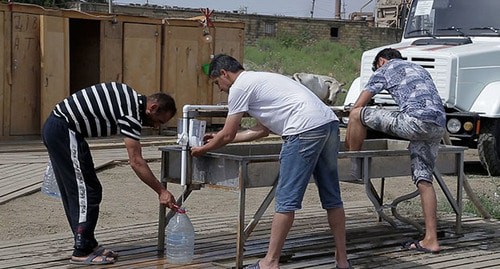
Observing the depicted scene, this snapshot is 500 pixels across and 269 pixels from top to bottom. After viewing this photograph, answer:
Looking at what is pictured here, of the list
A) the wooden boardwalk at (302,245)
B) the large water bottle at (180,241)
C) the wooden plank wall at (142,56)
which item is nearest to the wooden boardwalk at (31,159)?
the wooden boardwalk at (302,245)

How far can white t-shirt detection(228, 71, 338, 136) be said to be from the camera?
575 centimetres

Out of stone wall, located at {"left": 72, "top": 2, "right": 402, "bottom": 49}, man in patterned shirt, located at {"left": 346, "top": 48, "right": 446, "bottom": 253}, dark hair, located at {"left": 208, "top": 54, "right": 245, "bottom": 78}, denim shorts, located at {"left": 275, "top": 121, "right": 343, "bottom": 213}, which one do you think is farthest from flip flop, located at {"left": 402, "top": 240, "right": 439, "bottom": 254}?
stone wall, located at {"left": 72, "top": 2, "right": 402, "bottom": 49}

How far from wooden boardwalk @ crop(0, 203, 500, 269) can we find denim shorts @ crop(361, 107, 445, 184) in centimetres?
67

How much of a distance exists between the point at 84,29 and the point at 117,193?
6.53 metres

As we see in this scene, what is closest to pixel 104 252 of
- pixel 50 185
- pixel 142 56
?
pixel 50 185

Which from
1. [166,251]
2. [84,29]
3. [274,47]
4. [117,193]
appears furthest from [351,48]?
[166,251]

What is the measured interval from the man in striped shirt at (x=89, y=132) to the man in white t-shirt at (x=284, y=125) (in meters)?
0.48

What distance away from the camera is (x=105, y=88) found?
6.13 meters

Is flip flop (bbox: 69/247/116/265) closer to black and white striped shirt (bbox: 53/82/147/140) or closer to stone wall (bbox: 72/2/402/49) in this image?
black and white striped shirt (bbox: 53/82/147/140)

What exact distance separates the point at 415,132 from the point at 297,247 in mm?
1294

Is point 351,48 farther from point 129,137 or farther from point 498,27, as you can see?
point 129,137

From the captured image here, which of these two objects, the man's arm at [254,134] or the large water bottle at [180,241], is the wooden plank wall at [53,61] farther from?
the man's arm at [254,134]

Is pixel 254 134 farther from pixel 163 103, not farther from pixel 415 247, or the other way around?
pixel 415 247

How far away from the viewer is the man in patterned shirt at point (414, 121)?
700cm
